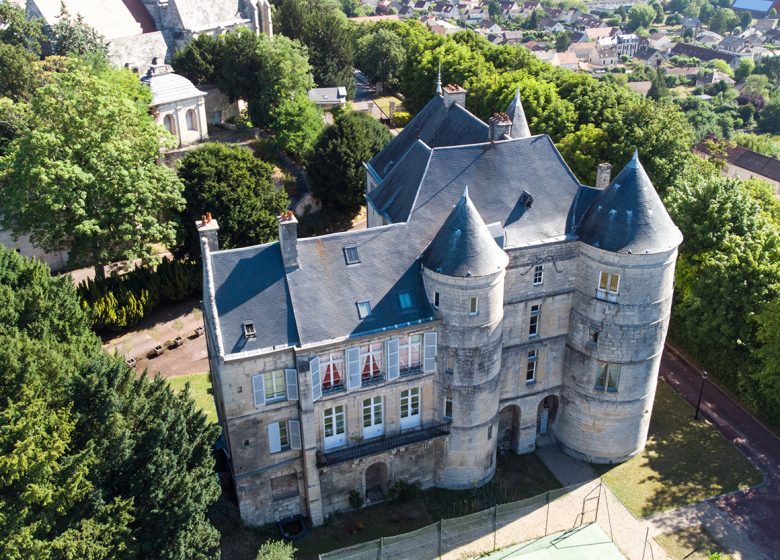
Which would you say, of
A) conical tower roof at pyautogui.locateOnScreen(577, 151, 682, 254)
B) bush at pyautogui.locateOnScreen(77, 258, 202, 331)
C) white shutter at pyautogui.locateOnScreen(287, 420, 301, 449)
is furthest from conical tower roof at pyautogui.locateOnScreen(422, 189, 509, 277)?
bush at pyautogui.locateOnScreen(77, 258, 202, 331)

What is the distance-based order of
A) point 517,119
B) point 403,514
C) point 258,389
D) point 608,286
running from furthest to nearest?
point 517,119
point 403,514
point 608,286
point 258,389

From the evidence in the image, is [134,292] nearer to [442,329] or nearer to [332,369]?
[332,369]

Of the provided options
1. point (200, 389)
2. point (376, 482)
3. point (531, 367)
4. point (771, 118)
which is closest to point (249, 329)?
point (376, 482)

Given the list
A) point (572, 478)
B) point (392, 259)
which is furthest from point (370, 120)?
point (572, 478)

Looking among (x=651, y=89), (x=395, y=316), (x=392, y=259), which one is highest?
(x=392, y=259)

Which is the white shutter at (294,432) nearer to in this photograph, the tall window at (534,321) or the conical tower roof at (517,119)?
the tall window at (534,321)

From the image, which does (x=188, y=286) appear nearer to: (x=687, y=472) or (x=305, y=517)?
(x=305, y=517)

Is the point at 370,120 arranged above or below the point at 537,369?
above
